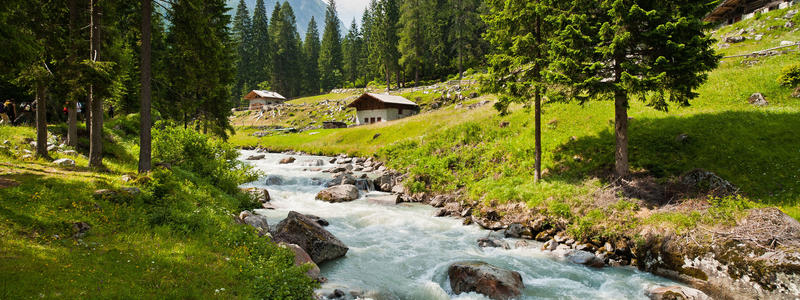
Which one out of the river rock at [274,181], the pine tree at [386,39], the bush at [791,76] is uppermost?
the pine tree at [386,39]

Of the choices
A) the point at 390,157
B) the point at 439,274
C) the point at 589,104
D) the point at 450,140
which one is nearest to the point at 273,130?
the point at 390,157

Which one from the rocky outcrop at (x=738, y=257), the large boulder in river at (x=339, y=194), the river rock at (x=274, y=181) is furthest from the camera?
the river rock at (x=274, y=181)

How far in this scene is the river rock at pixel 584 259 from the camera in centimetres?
1236

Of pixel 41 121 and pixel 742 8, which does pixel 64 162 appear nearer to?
pixel 41 121

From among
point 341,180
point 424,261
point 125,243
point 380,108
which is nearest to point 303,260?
point 424,261

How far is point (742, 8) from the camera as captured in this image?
44406 millimetres

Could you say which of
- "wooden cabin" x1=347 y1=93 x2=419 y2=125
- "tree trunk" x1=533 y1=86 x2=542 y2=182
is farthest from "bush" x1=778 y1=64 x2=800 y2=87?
"wooden cabin" x1=347 y1=93 x2=419 y2=125

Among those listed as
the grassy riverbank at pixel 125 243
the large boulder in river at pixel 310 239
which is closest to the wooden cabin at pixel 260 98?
the grassy riverbank at pixel 125 243

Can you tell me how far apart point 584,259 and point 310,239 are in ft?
32.2

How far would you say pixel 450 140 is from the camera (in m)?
28.5

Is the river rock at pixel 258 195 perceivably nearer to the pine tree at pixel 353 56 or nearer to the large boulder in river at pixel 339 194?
the large boulder in river at pixel 339 194

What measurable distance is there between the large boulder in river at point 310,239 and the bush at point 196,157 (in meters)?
7.17

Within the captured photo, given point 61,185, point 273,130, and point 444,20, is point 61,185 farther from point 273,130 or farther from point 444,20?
point 444,20

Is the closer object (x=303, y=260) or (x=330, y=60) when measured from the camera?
(x=303, y=260)
